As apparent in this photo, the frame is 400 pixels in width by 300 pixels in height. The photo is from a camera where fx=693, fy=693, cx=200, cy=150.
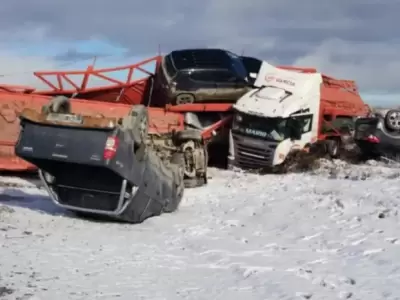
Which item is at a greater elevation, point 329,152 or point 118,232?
point 118,232

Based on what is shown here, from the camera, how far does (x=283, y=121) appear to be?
51.3 ft

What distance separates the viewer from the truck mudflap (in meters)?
8.38

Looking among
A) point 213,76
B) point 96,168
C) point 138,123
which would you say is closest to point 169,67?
point 213,76

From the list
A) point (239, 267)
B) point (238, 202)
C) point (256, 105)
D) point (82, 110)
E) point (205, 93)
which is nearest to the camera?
point (239, 267)

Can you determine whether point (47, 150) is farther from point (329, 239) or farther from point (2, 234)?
point (329, 239)

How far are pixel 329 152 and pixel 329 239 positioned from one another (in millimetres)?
8868

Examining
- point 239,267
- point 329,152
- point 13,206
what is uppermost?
point 239,267

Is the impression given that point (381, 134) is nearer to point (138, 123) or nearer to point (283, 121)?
point (283, 121)

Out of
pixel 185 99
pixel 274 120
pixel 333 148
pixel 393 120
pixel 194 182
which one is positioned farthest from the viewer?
pixel 333 148

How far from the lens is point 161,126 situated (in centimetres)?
1506

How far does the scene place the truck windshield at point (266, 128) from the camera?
1561 centimetres

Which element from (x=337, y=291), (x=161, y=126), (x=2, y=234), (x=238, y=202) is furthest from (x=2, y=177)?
(x=337, y=291)

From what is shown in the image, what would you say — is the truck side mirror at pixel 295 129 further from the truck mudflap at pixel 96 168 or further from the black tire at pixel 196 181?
the truck mudflap at pixel 96 168

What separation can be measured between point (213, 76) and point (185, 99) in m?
1.00
